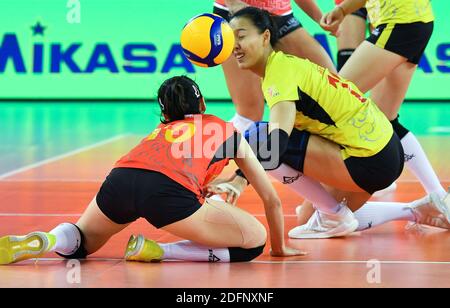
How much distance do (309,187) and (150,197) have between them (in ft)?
4.49

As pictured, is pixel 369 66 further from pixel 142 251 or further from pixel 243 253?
pixel 142 251

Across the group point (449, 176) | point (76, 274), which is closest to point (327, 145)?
point (76, 274)

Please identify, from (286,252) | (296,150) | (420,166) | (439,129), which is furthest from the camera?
(439,129)

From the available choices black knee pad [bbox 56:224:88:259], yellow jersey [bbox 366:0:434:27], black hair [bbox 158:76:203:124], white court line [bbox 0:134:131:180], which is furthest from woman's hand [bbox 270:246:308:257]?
white court line [bbox 0:134:131:180]

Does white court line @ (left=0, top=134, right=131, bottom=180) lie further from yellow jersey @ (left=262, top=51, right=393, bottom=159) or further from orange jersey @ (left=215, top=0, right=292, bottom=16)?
yellow jersey @ (left=262, top=51, right=393, bottom=159)

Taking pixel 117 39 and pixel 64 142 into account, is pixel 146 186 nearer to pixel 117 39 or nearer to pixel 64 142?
pixel 64 142

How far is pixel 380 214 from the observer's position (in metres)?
6.42

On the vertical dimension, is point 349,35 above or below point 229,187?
above

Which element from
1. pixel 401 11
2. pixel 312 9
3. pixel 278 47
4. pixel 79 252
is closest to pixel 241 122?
pixel 278 47

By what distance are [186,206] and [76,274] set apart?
656 mm

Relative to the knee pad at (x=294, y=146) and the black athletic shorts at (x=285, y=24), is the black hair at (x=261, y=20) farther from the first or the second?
the black athletic shorts at (x=285, y=24)

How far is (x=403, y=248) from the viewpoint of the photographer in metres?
5.85

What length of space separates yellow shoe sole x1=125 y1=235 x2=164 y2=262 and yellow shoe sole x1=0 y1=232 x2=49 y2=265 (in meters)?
0.44

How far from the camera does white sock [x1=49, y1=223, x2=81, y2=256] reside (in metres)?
5.32
